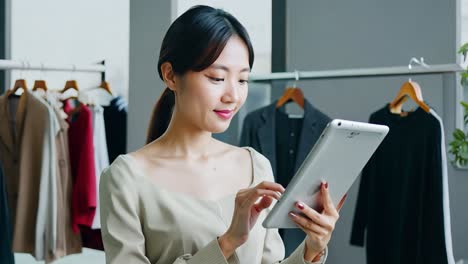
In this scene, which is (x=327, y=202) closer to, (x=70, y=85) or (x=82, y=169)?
(x=82, y=169)

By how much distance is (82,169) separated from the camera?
8.05 ft

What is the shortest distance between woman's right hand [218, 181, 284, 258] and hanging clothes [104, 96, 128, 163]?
1.62 meters

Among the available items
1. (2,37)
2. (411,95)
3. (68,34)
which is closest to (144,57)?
(68,34)

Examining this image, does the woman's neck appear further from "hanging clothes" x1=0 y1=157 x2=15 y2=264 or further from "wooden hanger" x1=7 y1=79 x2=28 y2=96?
"wooden hanger" x1=7 y1=79 x2=28 y2=96

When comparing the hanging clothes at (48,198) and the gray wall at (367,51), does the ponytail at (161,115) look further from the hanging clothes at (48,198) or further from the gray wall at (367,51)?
the gray wall at (367,51)

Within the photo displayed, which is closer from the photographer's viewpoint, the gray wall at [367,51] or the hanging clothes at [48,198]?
the hanging clothes at [48,198]

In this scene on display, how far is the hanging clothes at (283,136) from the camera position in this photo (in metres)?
2.56

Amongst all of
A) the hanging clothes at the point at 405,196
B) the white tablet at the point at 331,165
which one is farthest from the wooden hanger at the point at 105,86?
the white tablet at the point at 331,165

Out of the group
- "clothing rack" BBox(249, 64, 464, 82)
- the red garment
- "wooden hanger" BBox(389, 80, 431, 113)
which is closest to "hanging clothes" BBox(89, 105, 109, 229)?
the red garment

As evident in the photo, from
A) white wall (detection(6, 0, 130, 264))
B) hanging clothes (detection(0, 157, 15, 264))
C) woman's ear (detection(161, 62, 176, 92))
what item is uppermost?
white wall (detection(6, 0, 130, 264))

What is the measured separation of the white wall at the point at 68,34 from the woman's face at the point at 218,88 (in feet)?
4.78

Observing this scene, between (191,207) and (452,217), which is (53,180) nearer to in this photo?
(191,207)

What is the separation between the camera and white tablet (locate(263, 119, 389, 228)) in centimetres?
97

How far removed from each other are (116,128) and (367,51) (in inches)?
48.1
